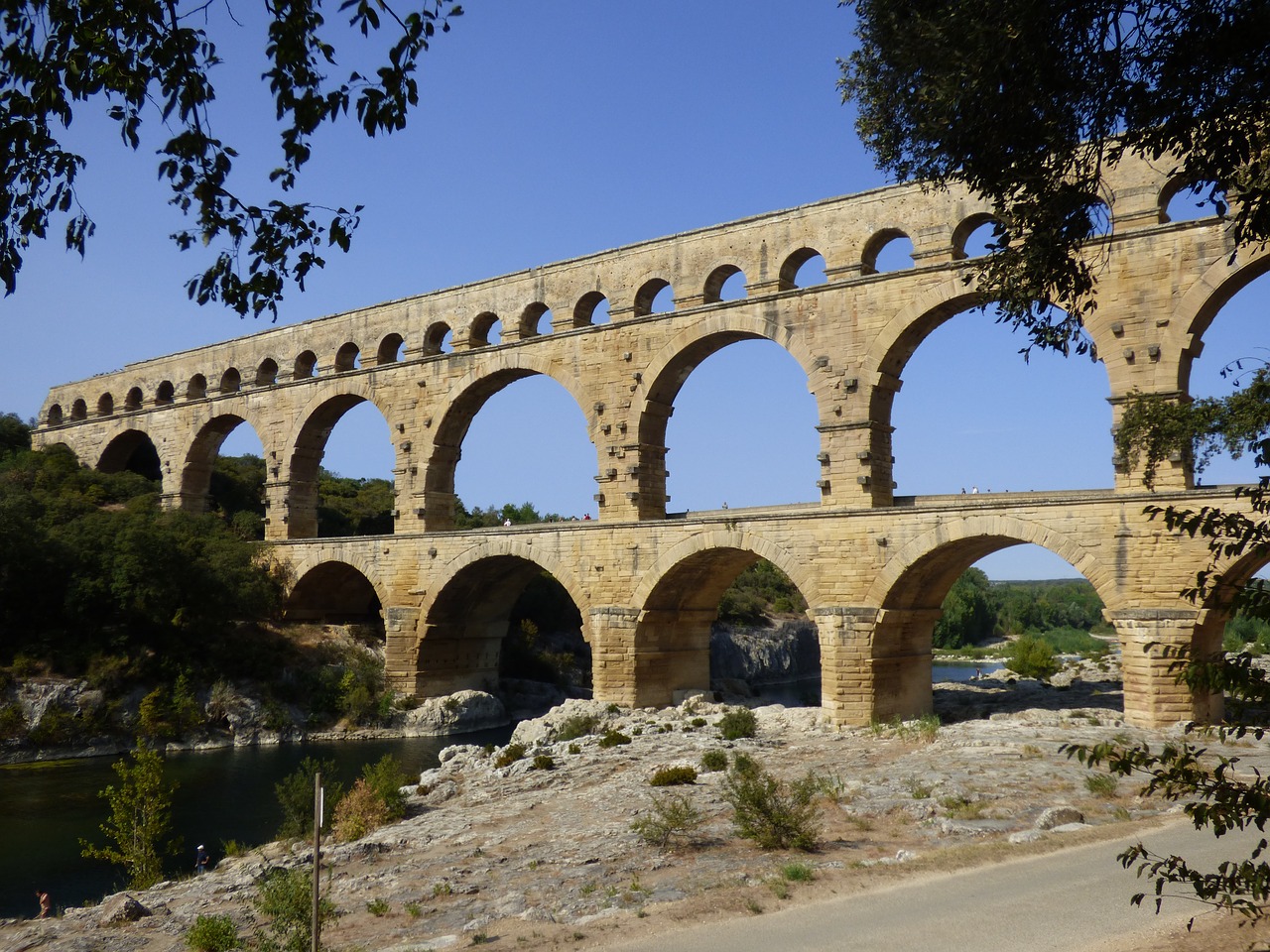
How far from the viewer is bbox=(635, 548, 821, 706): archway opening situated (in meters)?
22.1

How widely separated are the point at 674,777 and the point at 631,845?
328 centimetres

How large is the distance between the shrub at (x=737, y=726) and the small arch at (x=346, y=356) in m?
15.1

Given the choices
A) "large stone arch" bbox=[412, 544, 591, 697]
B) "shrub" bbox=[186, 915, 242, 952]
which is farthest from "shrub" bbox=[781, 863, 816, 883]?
"large stone arch" bbox=[412, 544, 591, 697]

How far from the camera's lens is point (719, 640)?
38.8 meters

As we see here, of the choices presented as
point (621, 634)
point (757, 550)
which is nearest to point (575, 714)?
point (621, 634)

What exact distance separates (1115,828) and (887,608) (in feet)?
28.5

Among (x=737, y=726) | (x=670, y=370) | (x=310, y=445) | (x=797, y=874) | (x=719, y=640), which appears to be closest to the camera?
(x=797, y=874)

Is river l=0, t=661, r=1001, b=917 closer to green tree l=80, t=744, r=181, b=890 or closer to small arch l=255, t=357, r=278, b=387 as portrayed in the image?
green tree l=80, t=744, r=181, b=890

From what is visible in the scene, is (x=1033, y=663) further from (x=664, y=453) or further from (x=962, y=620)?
(x=962, y=620)

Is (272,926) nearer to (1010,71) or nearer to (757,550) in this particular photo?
(1010,71)

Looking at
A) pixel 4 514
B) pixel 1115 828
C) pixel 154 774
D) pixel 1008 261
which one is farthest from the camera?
pixel 4 514

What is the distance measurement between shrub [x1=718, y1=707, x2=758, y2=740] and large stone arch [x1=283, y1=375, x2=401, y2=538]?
1411cm

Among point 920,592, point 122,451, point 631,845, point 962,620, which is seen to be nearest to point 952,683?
point 920,592

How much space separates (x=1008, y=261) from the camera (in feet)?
25.9
